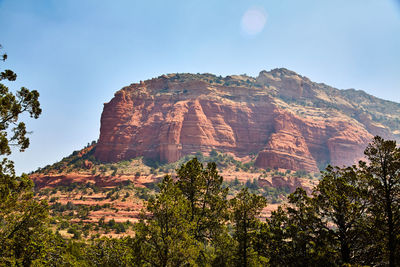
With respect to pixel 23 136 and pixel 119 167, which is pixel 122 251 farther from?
pixel 119 167

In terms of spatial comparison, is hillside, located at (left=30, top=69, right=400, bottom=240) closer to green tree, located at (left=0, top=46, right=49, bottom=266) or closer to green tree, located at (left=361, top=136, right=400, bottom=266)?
green tree, located at (left=0, top=46, right=49, bottom=266)

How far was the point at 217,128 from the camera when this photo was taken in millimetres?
147750

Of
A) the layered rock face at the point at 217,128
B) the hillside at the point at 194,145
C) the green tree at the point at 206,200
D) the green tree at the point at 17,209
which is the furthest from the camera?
the layered rock face at the point at 217,128

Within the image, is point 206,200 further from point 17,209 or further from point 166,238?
point 17,209

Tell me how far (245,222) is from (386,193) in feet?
32.3

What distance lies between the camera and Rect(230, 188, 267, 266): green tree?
64.6ft

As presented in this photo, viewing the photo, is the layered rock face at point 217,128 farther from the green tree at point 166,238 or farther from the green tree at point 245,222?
the green tree at point 166,238

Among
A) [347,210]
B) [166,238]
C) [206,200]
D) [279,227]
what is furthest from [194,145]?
[347,210]

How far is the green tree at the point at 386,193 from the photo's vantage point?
43.0ft

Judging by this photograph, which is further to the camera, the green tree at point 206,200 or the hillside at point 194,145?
the hillside at point 194,145

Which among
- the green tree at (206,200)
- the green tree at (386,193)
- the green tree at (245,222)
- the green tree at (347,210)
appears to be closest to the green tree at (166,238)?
the green tree at (206,200)

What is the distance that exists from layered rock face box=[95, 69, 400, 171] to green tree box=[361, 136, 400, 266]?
4430 inches

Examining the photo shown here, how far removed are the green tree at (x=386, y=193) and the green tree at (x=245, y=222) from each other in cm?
779

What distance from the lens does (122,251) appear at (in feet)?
60.8
